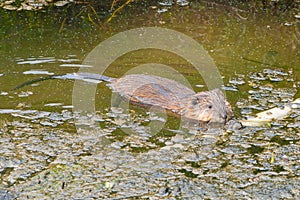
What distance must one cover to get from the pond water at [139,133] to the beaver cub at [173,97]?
154mm

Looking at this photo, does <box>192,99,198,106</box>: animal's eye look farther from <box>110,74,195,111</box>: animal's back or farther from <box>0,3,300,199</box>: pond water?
<box>0,3,300,199</box>: pond water

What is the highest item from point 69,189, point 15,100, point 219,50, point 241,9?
point 241,9

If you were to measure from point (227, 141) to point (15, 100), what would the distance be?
7.73 feet

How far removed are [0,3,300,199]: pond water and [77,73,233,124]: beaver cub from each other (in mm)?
154

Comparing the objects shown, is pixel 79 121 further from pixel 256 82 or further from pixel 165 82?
pixel 256 82

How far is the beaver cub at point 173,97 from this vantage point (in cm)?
571

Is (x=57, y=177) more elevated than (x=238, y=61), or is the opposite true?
(x=238, y=61)

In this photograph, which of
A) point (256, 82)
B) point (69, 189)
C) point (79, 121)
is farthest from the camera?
point (256, 82)

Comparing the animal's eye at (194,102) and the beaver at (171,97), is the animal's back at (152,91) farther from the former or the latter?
the animal's eye at (194,102)

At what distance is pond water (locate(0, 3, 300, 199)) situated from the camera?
15.0ft

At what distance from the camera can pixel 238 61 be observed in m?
7.42

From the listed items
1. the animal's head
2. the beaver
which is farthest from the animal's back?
the animal's head

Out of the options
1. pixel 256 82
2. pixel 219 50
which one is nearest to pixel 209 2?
pixel 219 50

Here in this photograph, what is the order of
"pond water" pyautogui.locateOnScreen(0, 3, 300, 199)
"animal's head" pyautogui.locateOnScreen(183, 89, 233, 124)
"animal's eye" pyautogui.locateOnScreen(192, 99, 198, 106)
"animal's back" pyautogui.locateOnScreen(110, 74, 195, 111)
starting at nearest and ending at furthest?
"pond water" pyautogui.locateOnScreen(0, 3, 300, 199) < "animal's head" pyautogui.locateOnScreen(183, 89, 233, 124) < "animal's eye" pyautogui.locateOnScreen(192, 99, 198, 106) < "animal's back" pyautogui.locateOnScreen(110, 74, 195, 111)
